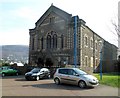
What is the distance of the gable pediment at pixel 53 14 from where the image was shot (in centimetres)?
4494

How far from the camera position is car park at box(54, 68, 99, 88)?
1980cm

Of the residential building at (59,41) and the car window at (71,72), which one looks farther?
the residential building at (59,41)

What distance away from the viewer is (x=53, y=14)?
156ft

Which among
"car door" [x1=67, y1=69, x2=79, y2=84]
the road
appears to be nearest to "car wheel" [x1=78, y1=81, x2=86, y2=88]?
"car door" [x1=67, y1=69, x2=79, y2=84]

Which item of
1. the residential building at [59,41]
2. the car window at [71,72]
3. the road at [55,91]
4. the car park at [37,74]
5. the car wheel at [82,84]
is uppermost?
the residential building at [59,41]

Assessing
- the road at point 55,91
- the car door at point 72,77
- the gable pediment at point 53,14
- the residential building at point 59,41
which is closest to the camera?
the road at point 55,91

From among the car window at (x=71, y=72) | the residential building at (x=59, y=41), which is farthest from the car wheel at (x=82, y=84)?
the residential building at (x=59, y=41)

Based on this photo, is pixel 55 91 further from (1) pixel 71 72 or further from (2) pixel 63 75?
(2) pixel 63 75

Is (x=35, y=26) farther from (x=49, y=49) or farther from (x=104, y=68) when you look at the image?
(x=104, y=68)

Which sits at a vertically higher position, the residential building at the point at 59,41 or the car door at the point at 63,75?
the residential building at the point at 59,41

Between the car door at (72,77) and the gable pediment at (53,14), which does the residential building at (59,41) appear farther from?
the car door at (72,77)

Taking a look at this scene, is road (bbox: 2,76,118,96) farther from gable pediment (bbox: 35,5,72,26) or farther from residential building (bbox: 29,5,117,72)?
gable pediment (bbox: 35,5,72,26)

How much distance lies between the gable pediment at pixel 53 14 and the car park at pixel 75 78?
2366 cm

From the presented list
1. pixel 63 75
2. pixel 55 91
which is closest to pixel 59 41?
pixel 63 75
